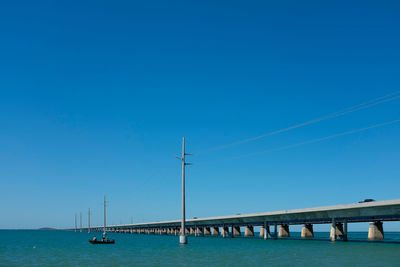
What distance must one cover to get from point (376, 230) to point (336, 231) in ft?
27.1

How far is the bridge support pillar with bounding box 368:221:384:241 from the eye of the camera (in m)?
92.5

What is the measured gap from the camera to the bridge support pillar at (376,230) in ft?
303

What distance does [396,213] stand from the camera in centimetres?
7869

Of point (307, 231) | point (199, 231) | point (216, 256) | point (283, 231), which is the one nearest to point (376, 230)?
point (307, 231)

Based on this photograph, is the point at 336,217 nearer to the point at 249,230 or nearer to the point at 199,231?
the point at 249,230

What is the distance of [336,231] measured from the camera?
313 ft

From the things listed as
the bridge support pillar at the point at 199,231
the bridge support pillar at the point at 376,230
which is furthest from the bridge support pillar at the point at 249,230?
the bridge support pillar at the point at 376,230

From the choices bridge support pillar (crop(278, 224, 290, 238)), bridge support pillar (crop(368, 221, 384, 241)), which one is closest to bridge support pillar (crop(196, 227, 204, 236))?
bridge support pillar (crop(278, 224, 290, 238))

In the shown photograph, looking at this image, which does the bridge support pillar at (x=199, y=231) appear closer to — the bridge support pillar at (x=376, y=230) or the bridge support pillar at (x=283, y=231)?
the bridge support pillar at (x=283, y=231)

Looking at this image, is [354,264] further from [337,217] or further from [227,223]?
[227,223]

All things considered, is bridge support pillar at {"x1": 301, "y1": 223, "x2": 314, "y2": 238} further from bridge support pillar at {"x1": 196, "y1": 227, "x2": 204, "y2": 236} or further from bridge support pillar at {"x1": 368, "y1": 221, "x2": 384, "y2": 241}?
bridge support pillar at {"x1": 196, "y1": 227, "x2": 204, "y2": 236}

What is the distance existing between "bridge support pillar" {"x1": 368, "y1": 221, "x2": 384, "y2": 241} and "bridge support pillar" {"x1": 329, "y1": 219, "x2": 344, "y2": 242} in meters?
6.20

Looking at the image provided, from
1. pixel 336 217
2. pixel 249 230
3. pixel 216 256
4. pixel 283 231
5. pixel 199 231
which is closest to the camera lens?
pixel 216 256

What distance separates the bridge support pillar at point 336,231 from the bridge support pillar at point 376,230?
20.3 feet
